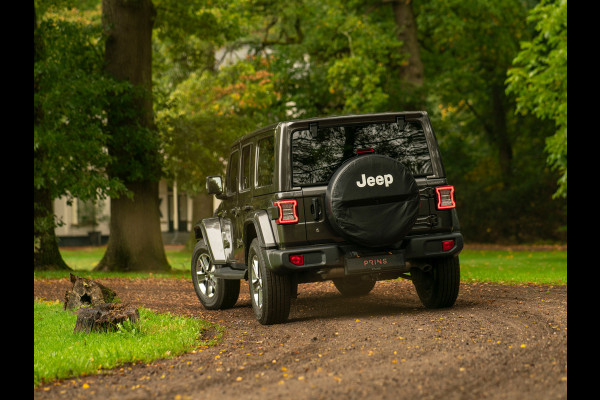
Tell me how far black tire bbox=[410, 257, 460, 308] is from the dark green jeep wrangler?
0.01m

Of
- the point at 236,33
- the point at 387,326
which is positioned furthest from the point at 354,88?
the point at 387,326

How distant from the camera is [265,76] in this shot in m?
28.4

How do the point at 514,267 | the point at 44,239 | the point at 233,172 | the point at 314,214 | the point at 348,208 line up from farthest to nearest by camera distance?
the point at 514,267
the point at 44,239
the point at 233,172
the point at 314,214
the point at 348,208

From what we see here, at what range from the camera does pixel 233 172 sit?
11266 millimetres

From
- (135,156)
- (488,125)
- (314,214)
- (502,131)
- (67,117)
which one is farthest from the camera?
(488,125)

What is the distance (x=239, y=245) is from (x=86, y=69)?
37.5 ft

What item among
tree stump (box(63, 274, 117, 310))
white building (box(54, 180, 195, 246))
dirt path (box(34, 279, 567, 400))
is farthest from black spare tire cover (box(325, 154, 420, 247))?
white building (box(54, 180, 195, 246))

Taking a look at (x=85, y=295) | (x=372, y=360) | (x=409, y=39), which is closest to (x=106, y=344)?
(x=372, y=360)

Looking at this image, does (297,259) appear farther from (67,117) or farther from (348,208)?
(67,117)

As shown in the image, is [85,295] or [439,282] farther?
[85,295]

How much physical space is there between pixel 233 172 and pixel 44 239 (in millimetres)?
10410

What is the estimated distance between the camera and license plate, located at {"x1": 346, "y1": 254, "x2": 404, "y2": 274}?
910 cm

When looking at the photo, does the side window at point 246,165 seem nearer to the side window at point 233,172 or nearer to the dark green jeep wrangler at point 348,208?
the side window at point 233,172
